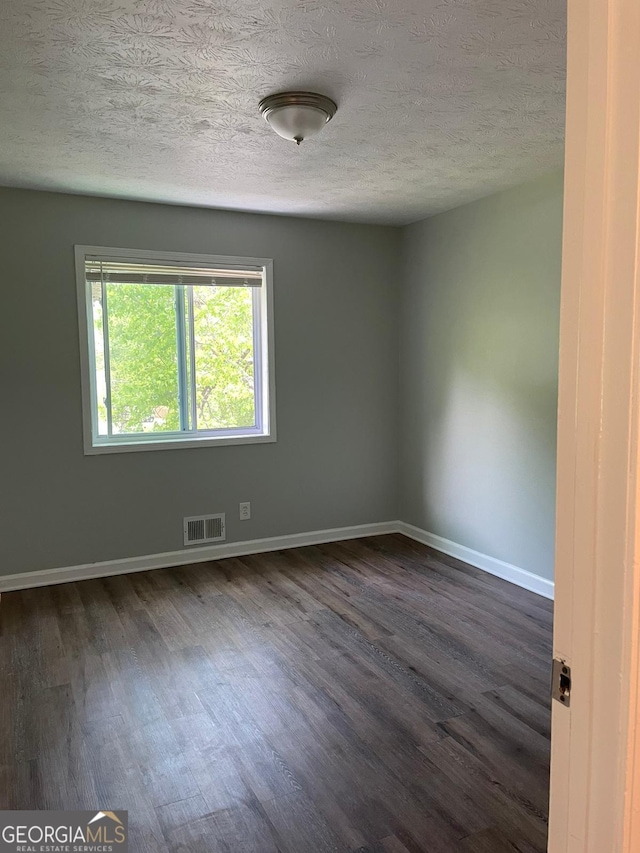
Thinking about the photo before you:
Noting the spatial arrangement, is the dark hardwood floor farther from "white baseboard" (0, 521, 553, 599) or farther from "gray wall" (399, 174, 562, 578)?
"gray wall" (399, 174, 562, 578)

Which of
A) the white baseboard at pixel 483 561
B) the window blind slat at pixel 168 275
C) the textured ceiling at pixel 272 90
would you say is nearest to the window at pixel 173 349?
the window blind slat at pixel 168 275

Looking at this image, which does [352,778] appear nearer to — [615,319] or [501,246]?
[615,319]

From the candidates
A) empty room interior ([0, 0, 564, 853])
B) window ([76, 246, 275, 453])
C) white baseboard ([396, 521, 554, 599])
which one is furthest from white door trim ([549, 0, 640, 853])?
window ([76, 246, 275, 453])

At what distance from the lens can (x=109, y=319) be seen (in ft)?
13.1

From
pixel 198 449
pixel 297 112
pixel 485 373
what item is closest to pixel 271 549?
pixel 198 449

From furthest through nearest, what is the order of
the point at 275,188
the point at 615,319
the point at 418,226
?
the point at 418,226
the point at 275,188
the point at 615,319

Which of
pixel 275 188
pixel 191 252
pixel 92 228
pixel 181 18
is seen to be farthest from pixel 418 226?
pixel 181 18

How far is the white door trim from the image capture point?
0.68 meters

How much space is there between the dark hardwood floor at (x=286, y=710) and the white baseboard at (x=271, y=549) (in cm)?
9

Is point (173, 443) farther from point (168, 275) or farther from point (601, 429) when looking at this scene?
point (601, 429)

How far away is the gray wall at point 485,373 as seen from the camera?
11.7ft

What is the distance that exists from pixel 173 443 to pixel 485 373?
2.14 m

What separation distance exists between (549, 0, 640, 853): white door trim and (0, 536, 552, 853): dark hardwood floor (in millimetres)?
1315

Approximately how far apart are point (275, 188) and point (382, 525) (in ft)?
8.89
